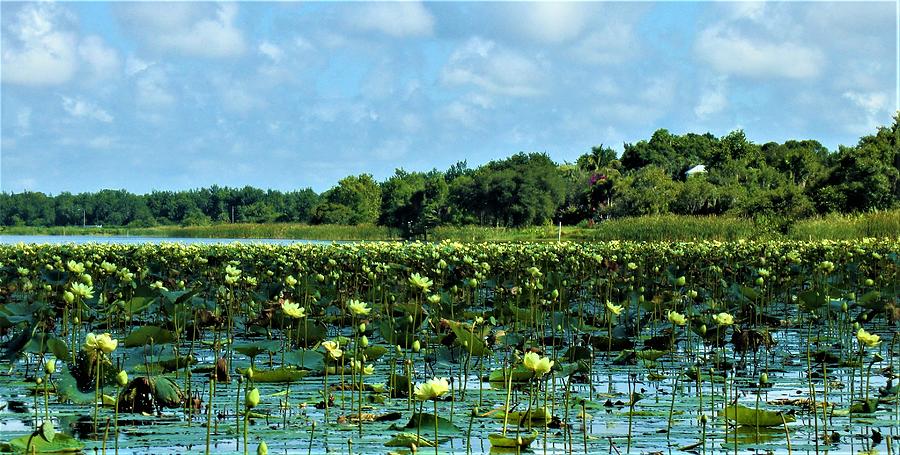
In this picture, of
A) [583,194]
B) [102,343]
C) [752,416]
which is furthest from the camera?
[583,194]

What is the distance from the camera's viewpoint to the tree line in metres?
31.1

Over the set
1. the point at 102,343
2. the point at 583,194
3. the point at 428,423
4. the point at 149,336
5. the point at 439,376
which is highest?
the point at 583,194

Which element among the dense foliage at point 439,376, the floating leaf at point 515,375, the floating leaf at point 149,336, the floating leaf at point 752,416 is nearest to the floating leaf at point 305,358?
the dense foliage at point 439,376

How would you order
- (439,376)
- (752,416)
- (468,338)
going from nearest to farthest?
(752,416) < (468,338) < (439,376)

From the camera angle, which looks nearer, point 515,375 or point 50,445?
point 50,445

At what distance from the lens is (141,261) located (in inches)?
515

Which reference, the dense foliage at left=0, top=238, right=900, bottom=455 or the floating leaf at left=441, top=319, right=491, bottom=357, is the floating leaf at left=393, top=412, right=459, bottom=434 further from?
the floating leaf at left=441, top=319, right=491, bottom=357

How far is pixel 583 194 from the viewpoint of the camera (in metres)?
50.0

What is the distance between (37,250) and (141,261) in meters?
3.20

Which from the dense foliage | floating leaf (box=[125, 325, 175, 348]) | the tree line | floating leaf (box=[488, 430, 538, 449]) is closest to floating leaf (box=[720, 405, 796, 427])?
the dense foliage

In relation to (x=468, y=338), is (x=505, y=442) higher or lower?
lower

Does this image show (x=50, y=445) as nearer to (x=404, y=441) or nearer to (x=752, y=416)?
(x=404, y=441)

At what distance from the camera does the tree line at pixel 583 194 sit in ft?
102

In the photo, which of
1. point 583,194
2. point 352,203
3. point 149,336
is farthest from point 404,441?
point 352,203
